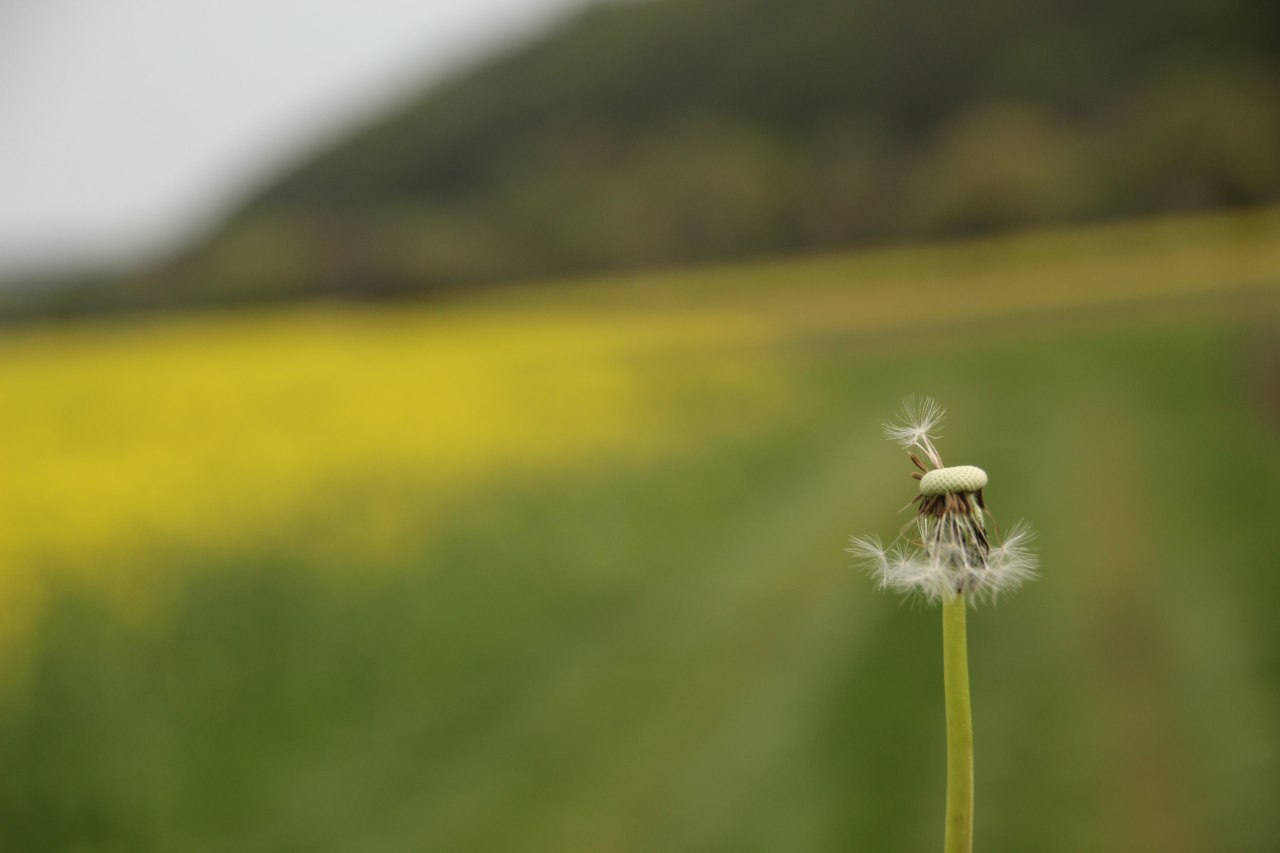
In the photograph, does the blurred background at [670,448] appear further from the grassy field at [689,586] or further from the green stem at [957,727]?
the green stem at [957,727]

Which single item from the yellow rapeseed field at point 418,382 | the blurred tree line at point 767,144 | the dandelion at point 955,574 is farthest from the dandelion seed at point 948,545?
the blurred tree line at point 767,144

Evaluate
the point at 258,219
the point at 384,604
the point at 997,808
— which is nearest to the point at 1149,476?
the point at 997,808

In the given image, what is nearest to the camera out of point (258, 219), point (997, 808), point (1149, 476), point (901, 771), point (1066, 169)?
point (997, 808)

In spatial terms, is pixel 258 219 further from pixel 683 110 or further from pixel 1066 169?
pixel 1066 169

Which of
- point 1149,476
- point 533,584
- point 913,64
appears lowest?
point 533,584

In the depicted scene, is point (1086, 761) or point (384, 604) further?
point (384, 604)

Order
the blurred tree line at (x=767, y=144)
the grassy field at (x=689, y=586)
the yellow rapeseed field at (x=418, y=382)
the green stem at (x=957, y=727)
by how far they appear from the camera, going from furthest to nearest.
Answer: the blurred tree line at (x=767, y=144), the yellow rapeseed field at (x=418, y=382), the grassy field at (x=689, y=586), the green stem at (x=957, y=727)
